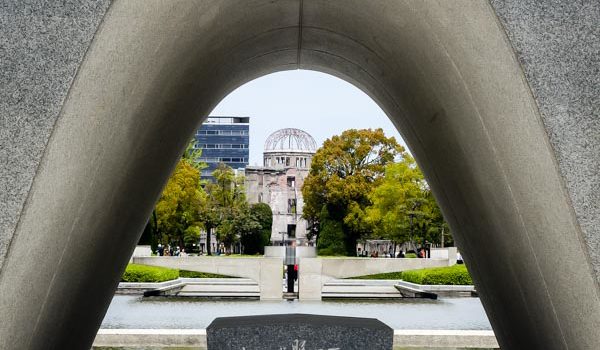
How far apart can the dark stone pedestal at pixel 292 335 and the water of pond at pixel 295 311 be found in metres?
10.1

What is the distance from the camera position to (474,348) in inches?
464

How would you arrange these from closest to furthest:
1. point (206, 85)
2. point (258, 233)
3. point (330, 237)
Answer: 1. point (206, 85)
2. point (330, 237)
3. point (258, 233)

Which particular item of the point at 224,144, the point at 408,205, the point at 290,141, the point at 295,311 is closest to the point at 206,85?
the point at 295,311

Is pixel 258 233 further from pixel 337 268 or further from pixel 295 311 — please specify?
pixel 295 311

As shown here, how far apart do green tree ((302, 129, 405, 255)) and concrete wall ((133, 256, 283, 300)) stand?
85.9ft

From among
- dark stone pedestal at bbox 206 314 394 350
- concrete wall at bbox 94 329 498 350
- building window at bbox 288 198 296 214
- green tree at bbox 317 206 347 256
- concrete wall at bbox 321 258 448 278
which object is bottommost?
concrete wall at bbox 94 329 498 350

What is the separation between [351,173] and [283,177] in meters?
49.5

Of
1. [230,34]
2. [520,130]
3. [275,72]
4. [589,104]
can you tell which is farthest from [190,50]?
[275,72]

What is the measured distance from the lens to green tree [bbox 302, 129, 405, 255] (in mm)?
56562

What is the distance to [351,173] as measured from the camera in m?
58.7

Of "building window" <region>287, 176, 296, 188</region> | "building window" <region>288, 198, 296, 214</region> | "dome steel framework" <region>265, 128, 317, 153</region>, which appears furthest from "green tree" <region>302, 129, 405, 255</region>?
"dome steel framework" <region>265, 128, 317, 153</region>

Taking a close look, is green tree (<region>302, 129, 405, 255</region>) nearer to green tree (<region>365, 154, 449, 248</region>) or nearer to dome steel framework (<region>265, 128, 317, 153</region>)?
green tree (<region>365, 154, 449, 248</region>)

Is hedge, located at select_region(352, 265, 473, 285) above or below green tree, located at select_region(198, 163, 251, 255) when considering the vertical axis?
below

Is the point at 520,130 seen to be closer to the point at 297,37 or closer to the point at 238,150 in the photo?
the point at 297,37
